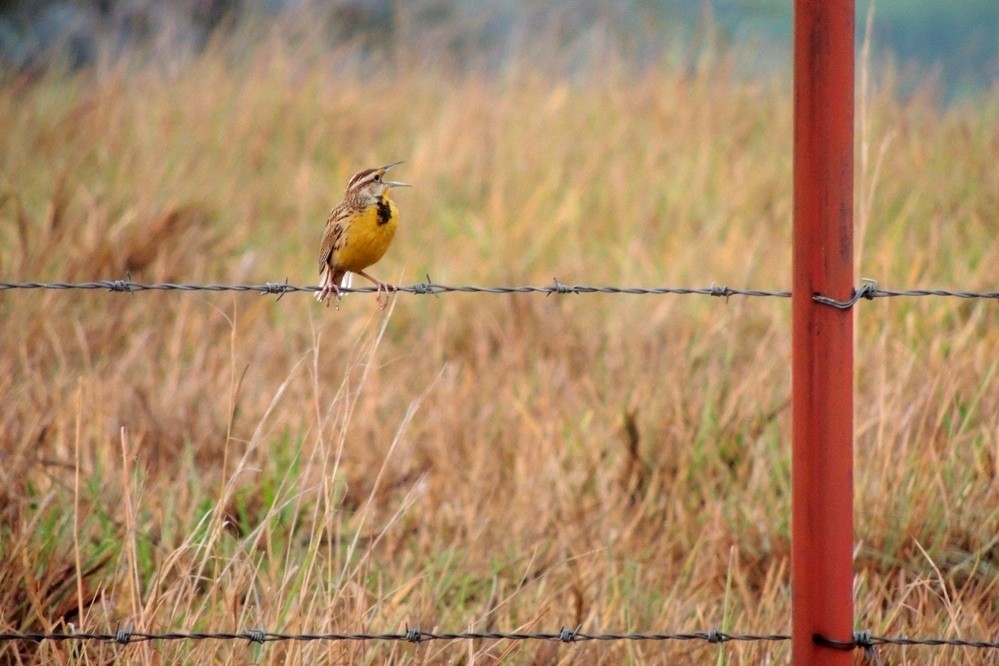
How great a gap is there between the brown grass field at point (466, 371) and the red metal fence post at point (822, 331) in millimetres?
581

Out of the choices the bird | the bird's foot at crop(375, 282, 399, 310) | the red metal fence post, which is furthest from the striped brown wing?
the red metal fence post

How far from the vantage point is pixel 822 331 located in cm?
235

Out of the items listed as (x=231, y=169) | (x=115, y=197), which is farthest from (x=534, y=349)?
(x=231, y=169)

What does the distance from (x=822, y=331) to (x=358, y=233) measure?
1316 mm

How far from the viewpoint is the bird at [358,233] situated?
3195 mm

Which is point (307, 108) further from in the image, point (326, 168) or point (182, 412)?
point (182, 412)

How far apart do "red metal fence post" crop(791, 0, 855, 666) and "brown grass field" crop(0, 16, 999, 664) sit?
581mm

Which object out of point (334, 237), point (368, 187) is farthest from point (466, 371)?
point (334, 237)

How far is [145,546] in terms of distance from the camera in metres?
3.45

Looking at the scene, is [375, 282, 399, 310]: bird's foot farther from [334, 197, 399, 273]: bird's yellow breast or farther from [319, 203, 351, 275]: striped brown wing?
[319, 203, 351, 275]: striped brown wing

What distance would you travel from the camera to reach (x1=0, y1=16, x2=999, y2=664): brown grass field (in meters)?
3.12

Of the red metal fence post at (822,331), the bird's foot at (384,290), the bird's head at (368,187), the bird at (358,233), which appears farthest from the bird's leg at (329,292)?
the red metal fence post at (822,331)

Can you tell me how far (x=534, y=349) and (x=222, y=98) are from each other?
3.90 m

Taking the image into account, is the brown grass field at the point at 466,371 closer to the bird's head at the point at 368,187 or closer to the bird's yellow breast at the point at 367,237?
the bird's yellow breast at the point at 367,237
